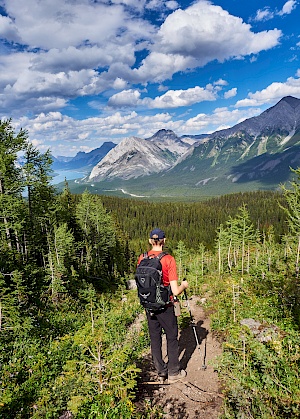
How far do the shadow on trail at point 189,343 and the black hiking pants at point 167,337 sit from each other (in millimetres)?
1228

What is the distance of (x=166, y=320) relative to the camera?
647 centimetres

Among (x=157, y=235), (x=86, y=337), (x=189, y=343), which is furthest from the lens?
(x=189, y=343)

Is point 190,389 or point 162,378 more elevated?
point 162,378

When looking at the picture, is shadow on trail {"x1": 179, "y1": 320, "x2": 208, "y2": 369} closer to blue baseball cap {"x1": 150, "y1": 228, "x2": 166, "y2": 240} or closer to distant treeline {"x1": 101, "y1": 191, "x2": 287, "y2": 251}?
blue baseball cap {"x1": 150, "y1": 228, "x2": 166, "y2": 240}

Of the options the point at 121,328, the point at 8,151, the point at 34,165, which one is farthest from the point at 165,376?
the point at 34,165

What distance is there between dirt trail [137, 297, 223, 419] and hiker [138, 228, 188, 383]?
319mm

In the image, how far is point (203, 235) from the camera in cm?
10806

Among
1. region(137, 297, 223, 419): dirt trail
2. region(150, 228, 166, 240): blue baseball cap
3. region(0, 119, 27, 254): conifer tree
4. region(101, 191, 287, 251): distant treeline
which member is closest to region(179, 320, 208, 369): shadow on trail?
region(137, 297, 223, 419): dirt trail

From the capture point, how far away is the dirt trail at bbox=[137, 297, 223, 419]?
544 cm

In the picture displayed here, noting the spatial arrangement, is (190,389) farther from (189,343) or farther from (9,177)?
(9,177)

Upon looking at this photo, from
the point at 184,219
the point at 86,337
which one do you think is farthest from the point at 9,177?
the point at 184,219

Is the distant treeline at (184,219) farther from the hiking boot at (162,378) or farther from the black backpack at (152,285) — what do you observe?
the black backpack at (152,285)

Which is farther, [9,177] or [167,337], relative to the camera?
[9,177]

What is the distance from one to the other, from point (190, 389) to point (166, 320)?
1657 millimetres
